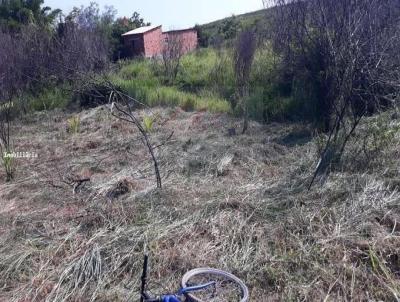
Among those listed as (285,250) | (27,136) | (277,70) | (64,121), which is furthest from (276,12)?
(285,250)

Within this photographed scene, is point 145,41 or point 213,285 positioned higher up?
point 145,41

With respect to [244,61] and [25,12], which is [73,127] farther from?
[25,12]

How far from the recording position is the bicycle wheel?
8.61 feet

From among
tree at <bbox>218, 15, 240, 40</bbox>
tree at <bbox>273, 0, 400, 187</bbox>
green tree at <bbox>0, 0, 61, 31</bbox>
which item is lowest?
tree at <bbox>273, 0, 400, 187</bbox>

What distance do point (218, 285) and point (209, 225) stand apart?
69 centimetres

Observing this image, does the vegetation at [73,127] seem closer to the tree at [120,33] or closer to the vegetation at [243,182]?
the vegetation at [243,182]

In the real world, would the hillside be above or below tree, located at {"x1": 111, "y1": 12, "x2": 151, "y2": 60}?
below

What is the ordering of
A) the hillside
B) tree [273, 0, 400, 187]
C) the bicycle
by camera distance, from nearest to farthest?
the bicycle, the hillside, tree [273, 0, 400, 187]

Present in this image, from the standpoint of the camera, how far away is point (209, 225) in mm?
3332

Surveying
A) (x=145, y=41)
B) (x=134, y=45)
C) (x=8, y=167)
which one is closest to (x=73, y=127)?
(x=8, y=167)

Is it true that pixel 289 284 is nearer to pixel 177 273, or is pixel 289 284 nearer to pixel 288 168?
pixel 177 273

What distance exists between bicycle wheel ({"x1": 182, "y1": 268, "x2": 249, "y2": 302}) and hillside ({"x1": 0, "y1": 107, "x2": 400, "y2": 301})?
122 mm

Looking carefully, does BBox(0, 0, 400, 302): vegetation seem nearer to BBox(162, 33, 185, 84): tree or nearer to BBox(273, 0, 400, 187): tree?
BBox(273, 0, 400, 187): tree

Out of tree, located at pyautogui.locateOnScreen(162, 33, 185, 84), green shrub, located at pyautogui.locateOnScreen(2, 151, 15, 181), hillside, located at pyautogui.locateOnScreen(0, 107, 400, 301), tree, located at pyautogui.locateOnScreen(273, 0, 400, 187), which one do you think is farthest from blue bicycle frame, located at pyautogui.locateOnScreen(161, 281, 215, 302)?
tree, located at pyautogui.locateOnScreen(162, 33, 185, 84)
